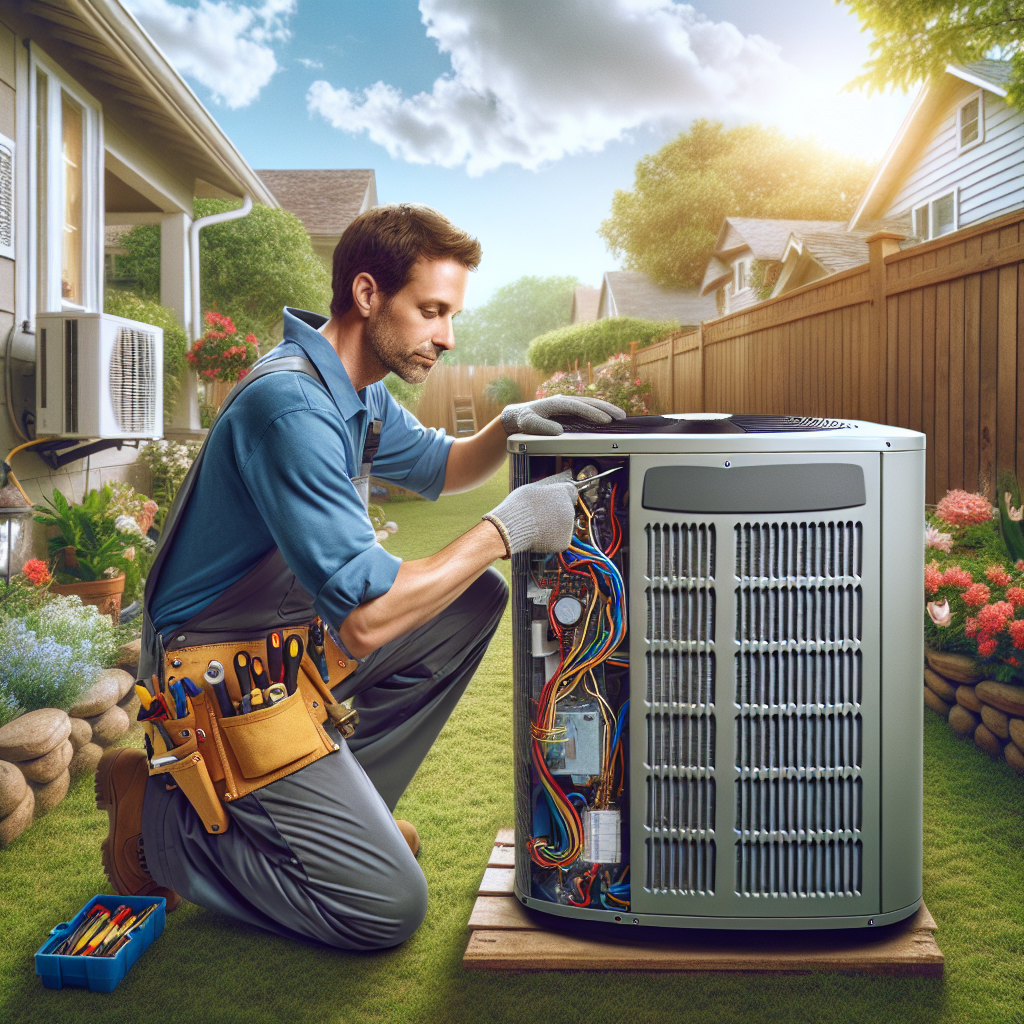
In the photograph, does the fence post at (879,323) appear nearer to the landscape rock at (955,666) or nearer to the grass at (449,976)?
the landscape rock at (955,666)

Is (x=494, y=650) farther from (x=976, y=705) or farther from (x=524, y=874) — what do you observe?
(x=524, y=874)

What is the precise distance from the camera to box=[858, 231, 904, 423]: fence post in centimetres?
453

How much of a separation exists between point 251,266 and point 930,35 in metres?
6.64

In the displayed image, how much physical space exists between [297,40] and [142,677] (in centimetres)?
6888

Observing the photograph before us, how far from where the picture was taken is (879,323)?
470 centimetres

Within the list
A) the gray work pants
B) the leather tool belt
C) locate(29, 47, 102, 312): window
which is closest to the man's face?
the leather tool belt

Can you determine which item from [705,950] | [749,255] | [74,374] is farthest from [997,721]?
[749,255]

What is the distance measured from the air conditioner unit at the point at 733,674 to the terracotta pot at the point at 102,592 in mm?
2479

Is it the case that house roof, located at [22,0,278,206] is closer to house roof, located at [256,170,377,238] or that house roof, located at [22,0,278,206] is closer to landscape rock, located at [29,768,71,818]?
landscape rock, located at [29,768,71,818]

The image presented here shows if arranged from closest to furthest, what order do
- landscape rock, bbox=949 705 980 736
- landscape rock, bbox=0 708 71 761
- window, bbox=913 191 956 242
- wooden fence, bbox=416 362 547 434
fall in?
landscape rock, bbox=0 708 71 761, landscape rock, bbox=949 705 980 736, window, bbox=913 191 956 242, wooden fence, bbox=416 362 547 434

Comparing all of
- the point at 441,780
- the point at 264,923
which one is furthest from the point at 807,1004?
the point at 441,780

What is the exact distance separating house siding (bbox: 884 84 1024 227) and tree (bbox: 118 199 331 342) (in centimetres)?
835

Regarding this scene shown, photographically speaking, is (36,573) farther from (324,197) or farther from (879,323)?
(324,197)

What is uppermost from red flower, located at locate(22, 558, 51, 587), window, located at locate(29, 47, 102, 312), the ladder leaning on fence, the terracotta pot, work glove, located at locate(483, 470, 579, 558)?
the ladder leaning on fence
